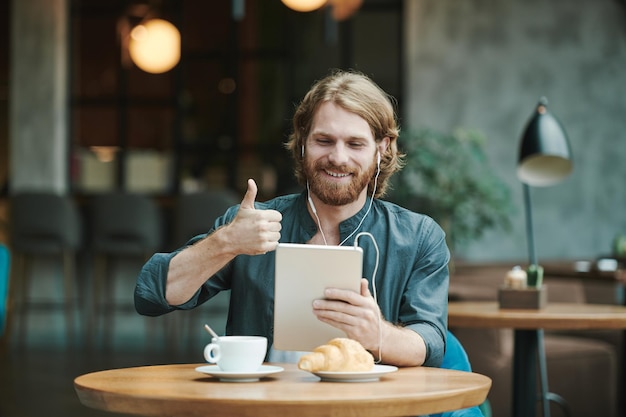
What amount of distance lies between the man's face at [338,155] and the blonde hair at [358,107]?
2 cm

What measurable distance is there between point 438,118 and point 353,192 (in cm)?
623

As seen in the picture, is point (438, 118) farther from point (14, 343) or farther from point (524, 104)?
point (14, 343)

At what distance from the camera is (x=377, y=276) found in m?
2.14

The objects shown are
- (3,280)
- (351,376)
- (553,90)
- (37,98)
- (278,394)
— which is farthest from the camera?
(37,98)

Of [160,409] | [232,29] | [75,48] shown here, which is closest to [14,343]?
[75,48]

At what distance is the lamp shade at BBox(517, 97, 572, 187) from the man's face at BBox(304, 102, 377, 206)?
1642 millimetres

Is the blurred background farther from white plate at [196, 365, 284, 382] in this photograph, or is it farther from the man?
white plate at [196, 365, 284, 382]

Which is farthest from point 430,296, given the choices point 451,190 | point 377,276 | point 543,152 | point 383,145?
point 451,190

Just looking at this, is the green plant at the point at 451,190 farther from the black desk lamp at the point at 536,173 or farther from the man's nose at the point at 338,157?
the man's nose at the point at 338,157

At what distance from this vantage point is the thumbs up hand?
6.21 feet

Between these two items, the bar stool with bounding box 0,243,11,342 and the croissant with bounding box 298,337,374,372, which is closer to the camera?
the croissant with bounding box 298,337,374,372

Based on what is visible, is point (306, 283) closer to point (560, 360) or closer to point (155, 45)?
point (560, 360)

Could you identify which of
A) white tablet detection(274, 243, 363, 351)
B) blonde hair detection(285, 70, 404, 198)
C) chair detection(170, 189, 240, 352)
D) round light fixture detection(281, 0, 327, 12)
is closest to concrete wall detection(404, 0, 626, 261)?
round light fixture detection(281, 0, 327, 12)

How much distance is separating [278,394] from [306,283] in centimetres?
29
